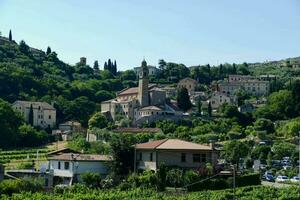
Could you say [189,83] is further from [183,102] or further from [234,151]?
[234,151]

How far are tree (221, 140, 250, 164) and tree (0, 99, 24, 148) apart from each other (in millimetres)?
24983

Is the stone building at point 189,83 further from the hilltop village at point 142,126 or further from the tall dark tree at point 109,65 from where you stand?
the tall dark tree at point 109,65

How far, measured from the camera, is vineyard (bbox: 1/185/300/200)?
109 ft

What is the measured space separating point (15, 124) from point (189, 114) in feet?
85.2

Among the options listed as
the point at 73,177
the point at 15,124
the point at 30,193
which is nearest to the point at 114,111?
the point at 15,124

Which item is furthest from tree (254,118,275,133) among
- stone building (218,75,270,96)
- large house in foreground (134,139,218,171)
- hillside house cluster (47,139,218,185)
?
large house in foreground (134,139,218,171)

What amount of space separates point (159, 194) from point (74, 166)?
389 inches

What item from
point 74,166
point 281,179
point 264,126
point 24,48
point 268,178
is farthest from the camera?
point 24,48

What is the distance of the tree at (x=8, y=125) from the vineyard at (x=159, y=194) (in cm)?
3871

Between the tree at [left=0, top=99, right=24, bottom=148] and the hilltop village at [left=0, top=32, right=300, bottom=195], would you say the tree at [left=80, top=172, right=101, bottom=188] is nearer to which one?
the hilltop village at [left=0, top=32, right=300, bottom=195]

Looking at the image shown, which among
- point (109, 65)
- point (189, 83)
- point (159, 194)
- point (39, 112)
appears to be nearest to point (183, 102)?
point (39, 112)

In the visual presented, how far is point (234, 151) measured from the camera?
6209 centimetres

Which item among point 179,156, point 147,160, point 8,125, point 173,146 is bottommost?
point 147,160

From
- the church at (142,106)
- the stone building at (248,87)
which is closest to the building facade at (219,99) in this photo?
the church at (142,106)
